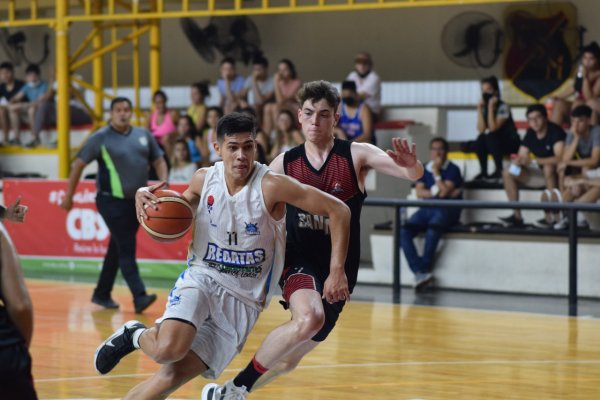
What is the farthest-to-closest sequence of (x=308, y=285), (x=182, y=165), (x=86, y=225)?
(x=182, y=165)
(x=86, y=225)
(x=308, y=285)

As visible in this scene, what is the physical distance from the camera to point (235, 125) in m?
5.73

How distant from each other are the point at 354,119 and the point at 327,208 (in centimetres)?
854

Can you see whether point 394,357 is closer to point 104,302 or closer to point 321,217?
point 321,217

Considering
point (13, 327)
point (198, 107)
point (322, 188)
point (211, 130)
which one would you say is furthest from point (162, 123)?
point (13, 327)

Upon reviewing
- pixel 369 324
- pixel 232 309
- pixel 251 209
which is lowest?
pixel 369 324

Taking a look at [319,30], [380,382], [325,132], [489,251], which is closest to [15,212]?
[325,132]

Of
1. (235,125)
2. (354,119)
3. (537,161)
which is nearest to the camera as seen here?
(235,125)

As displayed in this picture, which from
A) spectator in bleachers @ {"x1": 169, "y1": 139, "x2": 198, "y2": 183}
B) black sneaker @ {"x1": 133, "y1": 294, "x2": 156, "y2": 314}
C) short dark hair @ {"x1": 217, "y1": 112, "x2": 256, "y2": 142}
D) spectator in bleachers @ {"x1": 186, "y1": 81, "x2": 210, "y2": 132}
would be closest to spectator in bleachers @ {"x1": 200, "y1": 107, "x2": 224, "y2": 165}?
spectator in bleachers @ {"x1": 186, "y1": 81, "x2": 210, "y2": 132}

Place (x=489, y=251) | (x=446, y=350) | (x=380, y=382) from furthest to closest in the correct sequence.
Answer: (x=489, y=251) → (x=446, y=350) → (x=380, y=382)

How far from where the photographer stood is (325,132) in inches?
260

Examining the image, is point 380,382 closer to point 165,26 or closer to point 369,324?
point 369,324

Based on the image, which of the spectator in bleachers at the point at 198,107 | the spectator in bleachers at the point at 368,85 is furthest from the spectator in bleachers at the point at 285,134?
the spectator in bleachers at the point at 198,107

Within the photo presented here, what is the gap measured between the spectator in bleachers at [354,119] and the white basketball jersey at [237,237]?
823 centimetres

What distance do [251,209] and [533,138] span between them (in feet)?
25.9
